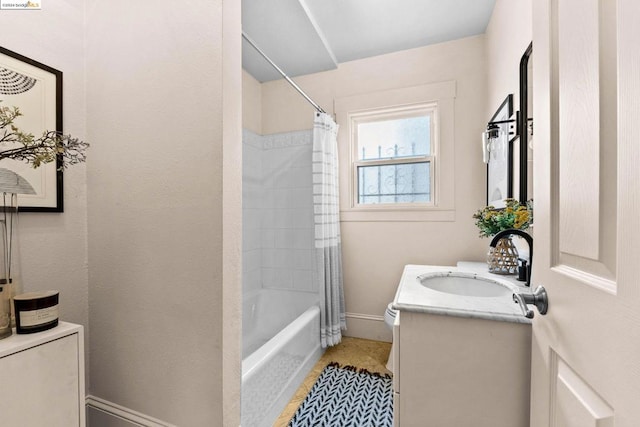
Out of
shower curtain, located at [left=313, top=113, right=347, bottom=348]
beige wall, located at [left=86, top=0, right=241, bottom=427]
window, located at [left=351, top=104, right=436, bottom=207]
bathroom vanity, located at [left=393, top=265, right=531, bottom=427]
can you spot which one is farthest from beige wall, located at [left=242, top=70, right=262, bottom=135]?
bathroom vanity, located at [left=393, top=265, right=531, bottom=427]

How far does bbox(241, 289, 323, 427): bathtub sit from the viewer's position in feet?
4.51

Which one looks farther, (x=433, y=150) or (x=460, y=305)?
(x=433, y=150)

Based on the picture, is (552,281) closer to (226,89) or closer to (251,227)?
(226,89)

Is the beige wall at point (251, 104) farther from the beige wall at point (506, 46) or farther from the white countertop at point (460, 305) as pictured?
the white countertop at point (460, 305)

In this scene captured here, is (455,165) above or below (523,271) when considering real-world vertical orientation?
above

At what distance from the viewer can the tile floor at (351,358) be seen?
1747 mm

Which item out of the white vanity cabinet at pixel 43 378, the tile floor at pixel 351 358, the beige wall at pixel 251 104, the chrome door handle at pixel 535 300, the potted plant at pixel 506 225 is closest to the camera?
the chrome door handle at pixel 535 300

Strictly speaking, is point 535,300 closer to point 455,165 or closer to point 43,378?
point 43,378

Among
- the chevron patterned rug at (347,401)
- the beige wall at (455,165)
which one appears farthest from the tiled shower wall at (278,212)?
the chevron patterned rug at (347,401)

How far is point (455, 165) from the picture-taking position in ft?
7.47

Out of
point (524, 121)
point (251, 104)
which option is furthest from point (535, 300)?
point (251, 104)

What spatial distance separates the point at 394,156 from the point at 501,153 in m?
0.95

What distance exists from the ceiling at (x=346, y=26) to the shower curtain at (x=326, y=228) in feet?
1.94

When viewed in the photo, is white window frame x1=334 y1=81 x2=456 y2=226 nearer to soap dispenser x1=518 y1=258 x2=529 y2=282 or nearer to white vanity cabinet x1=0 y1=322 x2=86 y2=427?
soap dispenser x1=518 y1=258 x2=529 y2=282
